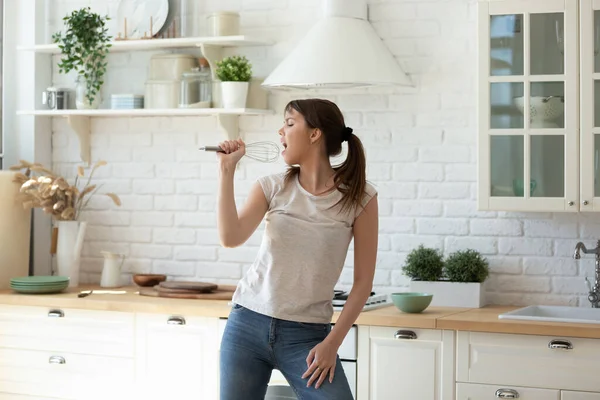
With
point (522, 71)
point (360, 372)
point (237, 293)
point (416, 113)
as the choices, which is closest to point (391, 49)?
point (416, 113)

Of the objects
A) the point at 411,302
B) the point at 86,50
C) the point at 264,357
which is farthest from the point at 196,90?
the point at 264,357

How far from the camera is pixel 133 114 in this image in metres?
4.51

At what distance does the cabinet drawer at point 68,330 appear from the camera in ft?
13.4

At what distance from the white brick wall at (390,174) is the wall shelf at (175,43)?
11 centimetres

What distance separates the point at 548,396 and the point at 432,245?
0.95 meters

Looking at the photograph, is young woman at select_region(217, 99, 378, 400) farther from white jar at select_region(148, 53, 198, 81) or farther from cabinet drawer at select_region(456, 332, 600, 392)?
white jar at select_region(148, 53, 198, 81)

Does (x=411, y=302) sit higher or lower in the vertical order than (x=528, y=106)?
lower

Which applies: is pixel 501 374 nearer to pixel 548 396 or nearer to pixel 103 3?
pixel 548 396

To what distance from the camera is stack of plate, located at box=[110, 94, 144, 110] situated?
4.54m

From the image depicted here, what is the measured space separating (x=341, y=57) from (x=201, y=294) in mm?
1167

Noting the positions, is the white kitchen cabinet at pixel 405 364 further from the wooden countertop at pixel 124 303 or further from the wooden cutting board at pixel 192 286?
the wooden cutting board at pixel 192 286

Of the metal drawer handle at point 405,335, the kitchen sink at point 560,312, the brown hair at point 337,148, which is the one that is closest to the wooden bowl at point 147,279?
the metal drawer handle at point 405,335

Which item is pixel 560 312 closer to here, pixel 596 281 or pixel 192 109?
pixel 596 281

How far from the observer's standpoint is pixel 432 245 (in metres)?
4.19
